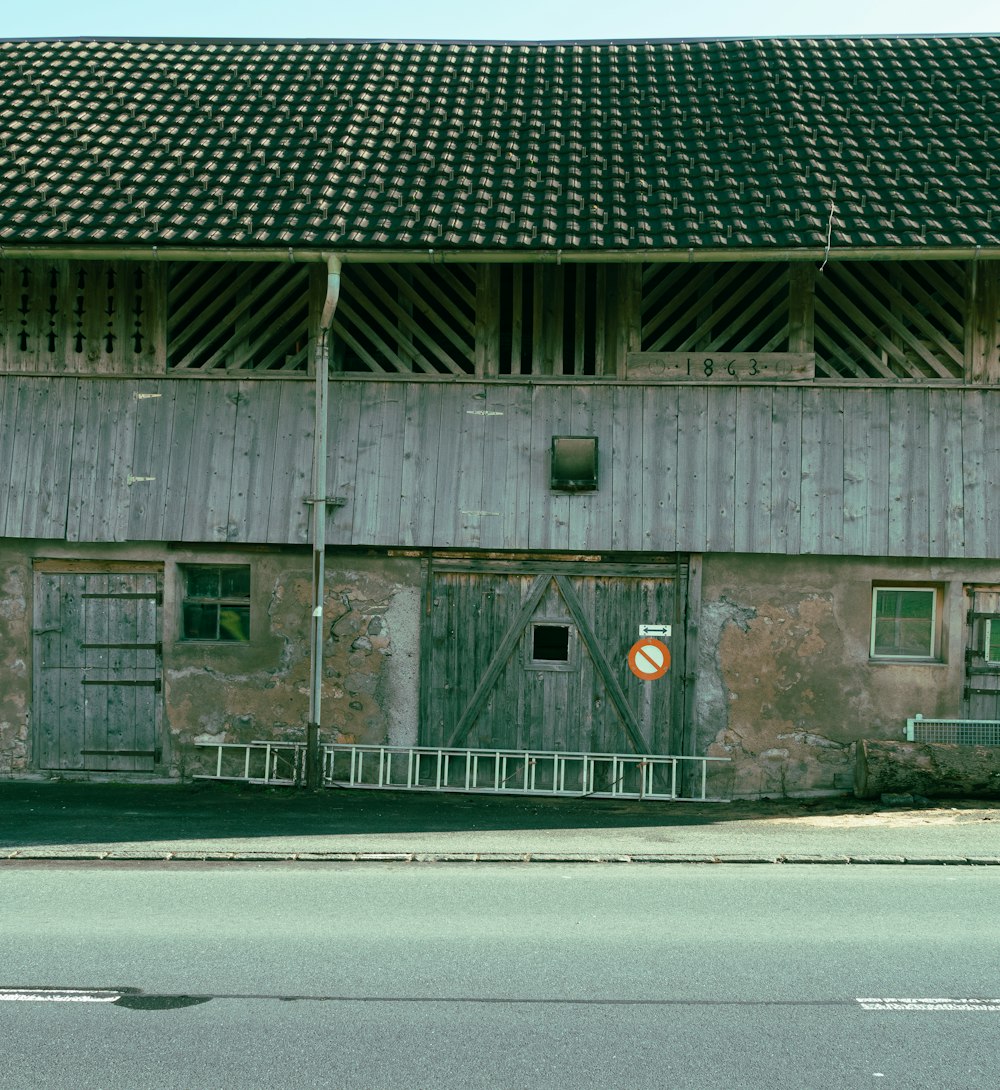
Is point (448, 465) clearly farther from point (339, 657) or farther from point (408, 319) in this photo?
point (339, 657)

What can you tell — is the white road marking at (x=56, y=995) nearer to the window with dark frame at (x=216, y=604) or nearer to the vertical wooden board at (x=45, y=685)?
the window with dark frame at (x=216, y=604)

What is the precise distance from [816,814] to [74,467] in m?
8.19

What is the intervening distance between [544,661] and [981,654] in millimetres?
4394

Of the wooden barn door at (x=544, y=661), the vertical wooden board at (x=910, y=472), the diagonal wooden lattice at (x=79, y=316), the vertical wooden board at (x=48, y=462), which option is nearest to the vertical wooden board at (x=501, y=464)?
the wooden barn door at (x=544, y=661)

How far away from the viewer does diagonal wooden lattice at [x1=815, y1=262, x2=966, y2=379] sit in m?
12.9

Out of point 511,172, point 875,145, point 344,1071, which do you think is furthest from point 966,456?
point 344,1071

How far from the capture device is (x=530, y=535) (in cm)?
1298

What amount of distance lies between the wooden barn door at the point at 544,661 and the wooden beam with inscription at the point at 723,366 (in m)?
2.02

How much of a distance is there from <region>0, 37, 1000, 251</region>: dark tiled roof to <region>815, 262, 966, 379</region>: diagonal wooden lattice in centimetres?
70

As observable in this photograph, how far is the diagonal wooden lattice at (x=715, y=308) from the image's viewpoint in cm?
1300

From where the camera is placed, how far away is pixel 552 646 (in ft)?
43.2

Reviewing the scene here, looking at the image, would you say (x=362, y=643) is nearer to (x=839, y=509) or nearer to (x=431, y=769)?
(x=431, y=769)

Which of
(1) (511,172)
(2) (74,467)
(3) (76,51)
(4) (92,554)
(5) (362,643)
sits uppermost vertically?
(3) (76,51)

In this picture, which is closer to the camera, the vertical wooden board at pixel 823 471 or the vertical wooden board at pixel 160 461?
the vertical wooden board at pixel 823 471
